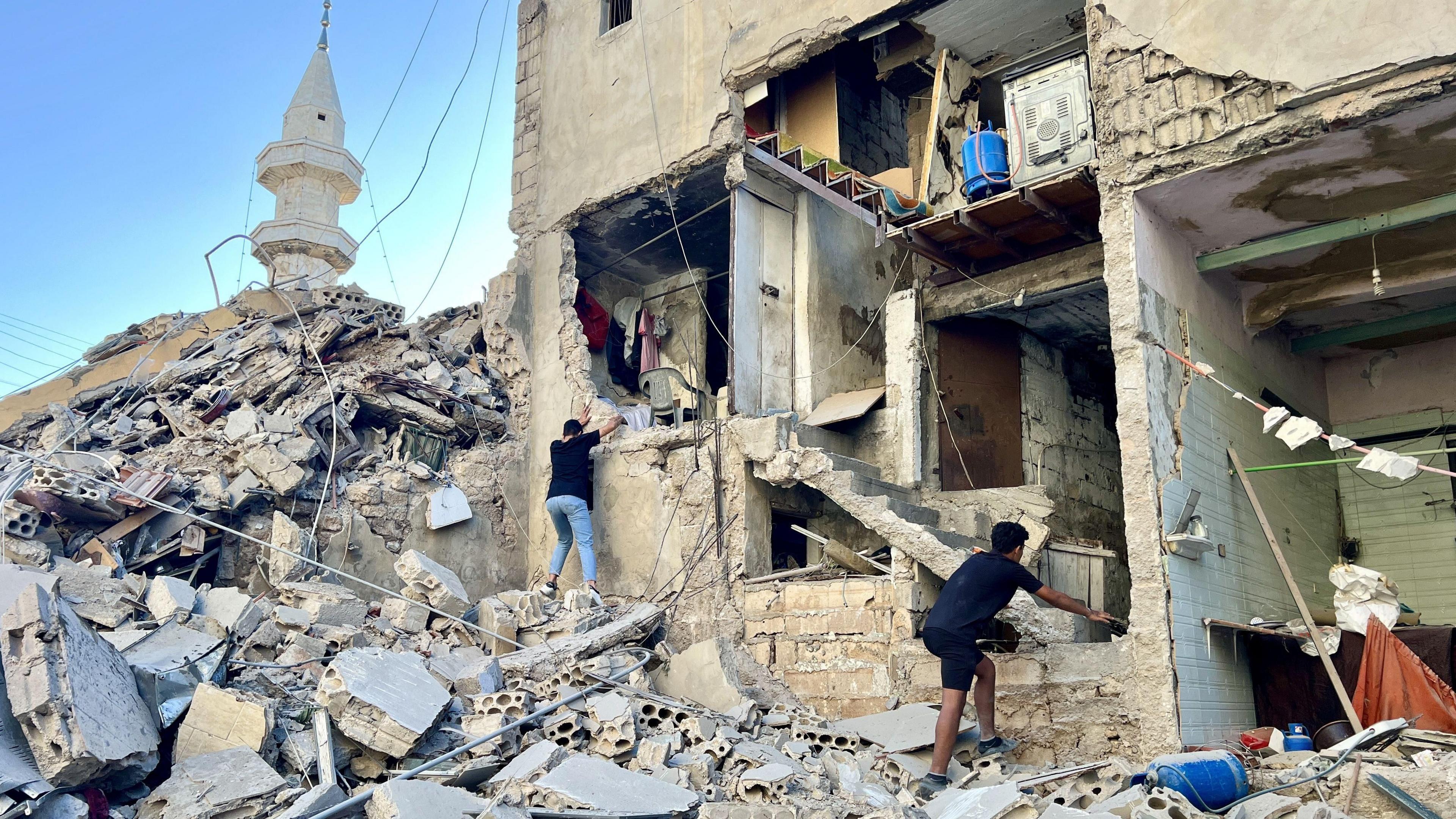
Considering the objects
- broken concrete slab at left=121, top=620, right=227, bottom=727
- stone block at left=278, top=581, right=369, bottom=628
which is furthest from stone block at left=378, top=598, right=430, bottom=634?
broken concrete slab at left=121, top=620, right=227, bottom=727

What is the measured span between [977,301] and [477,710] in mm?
6180

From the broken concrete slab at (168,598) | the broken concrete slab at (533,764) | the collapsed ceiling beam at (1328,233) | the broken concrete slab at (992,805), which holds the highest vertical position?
the collapsed ceiling beam at (1328,233)

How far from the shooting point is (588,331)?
464 inches

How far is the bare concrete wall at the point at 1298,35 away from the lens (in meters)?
6.07

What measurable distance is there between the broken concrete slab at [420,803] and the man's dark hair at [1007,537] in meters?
3.32

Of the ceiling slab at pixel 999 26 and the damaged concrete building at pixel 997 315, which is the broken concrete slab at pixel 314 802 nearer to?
the damaged concrete building at pixel 997 315

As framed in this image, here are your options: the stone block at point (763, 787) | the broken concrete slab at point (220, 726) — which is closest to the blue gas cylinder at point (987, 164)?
the stone block at point (763, 787)

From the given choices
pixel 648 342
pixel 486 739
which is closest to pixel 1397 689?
pixel 486 739

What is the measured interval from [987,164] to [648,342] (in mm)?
4779

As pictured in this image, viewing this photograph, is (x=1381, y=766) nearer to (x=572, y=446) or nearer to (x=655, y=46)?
(x=572, y=446)

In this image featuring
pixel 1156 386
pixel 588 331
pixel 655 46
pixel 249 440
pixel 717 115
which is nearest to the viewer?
pixel 1156 386

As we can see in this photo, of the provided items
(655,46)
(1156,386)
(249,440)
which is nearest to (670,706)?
(1156,386)

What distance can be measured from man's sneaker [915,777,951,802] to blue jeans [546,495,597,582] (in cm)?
368

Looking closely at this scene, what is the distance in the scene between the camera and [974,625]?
20.6 ft
